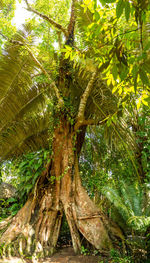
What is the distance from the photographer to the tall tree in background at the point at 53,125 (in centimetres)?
344

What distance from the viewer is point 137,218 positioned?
2.96 metres

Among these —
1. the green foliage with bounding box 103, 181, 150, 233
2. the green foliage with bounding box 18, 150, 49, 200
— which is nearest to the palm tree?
the green foliage with bounding box 18, 150, 49, 200

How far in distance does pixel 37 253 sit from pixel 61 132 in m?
2.13

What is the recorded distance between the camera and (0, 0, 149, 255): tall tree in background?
3.44 m

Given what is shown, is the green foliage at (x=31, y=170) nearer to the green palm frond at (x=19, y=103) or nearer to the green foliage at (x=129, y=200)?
the green palm frond at (x=19, y=103)

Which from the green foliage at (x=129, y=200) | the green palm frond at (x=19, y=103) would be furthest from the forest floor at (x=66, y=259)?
the green palm frond at (x=19, y=103)

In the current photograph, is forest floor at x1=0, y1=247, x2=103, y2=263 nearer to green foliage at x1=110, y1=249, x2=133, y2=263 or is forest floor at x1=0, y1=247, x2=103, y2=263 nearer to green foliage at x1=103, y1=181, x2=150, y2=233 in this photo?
green foliage at x1=110, y1=249, x2=133, y2=263

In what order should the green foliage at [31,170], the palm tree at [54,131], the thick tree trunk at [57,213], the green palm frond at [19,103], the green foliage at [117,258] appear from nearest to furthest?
the green foliage at [117,258] < the thick tree trunk at [57,213] < the palm tree at [54,131] < the green foliage at [31,170] < the green palm frond at [19,103]

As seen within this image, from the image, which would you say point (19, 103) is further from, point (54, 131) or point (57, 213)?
point (57, 213)

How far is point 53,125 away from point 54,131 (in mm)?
125

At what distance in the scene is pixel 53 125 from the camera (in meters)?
4.23

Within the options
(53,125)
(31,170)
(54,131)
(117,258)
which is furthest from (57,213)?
(53,125)

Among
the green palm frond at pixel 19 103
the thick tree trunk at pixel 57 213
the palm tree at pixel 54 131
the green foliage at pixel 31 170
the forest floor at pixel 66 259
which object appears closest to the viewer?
the forest floor at pixel 66 259

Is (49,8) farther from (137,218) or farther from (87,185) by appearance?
(137,218)
